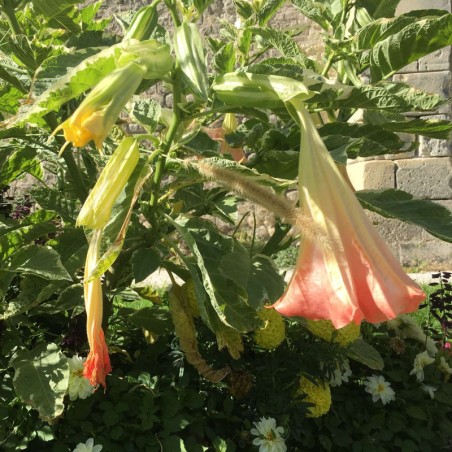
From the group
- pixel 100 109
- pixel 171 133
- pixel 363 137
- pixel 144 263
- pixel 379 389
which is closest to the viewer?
pixel 100 109

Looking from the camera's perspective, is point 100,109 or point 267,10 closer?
point 100,109

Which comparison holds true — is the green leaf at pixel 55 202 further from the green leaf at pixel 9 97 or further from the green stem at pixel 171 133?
the green stem at pixel 171 133

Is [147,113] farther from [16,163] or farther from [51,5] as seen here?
[16,163]

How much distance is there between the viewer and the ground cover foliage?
3.38ft

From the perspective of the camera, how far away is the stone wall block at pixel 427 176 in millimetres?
5480

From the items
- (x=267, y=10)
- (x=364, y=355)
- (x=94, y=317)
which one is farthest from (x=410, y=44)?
(x=364, y=355)

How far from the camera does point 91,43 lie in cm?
117

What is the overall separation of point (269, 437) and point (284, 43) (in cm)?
79

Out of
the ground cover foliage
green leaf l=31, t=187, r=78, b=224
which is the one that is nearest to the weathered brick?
the ground cover foliage

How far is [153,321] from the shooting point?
1.59 m

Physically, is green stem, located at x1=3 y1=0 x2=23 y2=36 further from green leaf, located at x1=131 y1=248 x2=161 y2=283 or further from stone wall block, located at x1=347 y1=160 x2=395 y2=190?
stone wall block, located at x1=347 y1=160 x2=395 y2=190

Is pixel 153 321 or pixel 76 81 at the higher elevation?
pixel 76 81

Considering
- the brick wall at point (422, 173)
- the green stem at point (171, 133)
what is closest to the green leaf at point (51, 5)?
the green stem at point (171, 133)

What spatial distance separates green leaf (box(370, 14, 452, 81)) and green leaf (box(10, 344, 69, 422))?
789 mm
